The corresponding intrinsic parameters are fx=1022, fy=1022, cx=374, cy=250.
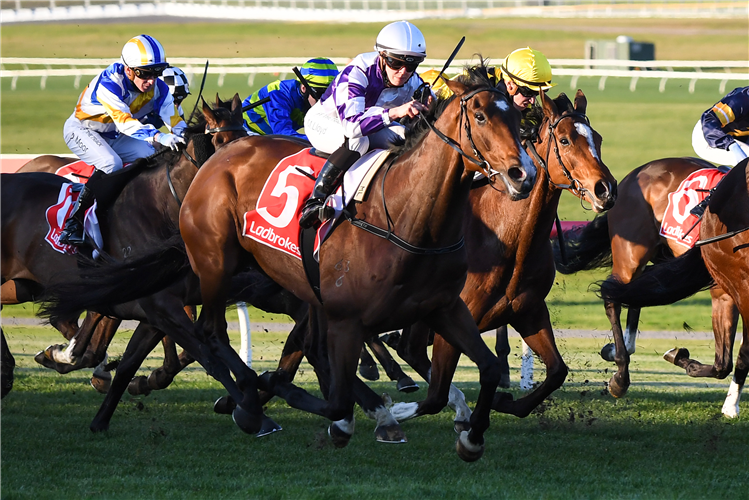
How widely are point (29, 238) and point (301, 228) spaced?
7.78 ft

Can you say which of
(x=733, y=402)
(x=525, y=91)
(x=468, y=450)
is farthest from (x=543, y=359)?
(x=733, y=402)

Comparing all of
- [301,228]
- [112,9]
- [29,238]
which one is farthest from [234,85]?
[301,228]

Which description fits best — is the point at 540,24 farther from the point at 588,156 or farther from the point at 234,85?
the point at 588,156

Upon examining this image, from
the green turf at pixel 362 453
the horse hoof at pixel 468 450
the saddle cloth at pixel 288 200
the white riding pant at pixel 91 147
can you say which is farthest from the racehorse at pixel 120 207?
the horse hoof at pixel 468 450

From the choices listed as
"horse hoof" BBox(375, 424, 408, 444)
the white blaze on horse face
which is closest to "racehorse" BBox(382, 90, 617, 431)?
the white blaze on horse face

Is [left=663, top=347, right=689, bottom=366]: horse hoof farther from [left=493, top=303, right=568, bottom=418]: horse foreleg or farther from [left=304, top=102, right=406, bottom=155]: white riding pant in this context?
[left=304, top=102, right=406, bottom=155]: white riding pant

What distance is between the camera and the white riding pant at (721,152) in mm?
6766

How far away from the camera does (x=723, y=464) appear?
5133 millimetres

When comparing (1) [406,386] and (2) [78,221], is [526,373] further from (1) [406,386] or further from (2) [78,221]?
(2) [78,221]

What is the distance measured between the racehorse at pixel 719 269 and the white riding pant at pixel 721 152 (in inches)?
29.8

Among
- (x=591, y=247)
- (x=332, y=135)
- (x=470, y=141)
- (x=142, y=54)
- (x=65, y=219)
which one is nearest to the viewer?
(x=470, y=141)

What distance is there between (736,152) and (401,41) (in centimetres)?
314

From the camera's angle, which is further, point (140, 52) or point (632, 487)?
point (140, 52)

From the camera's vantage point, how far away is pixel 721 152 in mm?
7043
